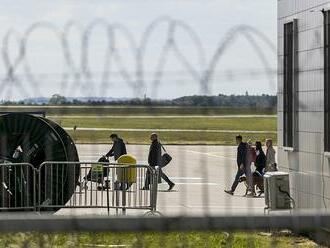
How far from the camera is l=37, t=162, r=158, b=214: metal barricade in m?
14.1

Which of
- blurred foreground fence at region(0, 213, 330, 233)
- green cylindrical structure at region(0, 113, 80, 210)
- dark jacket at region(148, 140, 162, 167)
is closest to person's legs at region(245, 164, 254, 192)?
dark jacket at region(148, 140, 162, 167)

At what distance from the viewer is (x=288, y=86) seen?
518 inches

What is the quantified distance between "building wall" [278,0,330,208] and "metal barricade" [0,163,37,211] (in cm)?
399

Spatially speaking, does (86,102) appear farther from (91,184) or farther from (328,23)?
(91,184)

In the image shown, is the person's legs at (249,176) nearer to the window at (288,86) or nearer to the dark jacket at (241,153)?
the dark jacket at (241,153)

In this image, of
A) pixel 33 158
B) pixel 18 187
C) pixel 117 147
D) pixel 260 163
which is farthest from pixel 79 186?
pixel 260 163

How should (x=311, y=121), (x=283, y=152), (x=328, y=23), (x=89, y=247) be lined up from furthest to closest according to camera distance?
(x=283, y=152) < (x=311, y=121) < (x=328, y=23) < (x=89, y=247)

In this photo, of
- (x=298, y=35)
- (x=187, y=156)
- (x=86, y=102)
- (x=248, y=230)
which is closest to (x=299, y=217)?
(x=248, y=230)

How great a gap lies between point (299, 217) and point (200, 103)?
4.45ft

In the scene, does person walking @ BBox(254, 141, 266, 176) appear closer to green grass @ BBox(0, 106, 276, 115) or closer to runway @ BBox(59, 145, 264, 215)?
runway @ BBox(59, 145, 264, 215)

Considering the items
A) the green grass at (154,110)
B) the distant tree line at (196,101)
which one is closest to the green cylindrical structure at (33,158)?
the distant tree line at (196,101)

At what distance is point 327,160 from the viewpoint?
12156 mm

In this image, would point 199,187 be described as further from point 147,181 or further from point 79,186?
point 79,186

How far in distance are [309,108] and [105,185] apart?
4.15 meters
